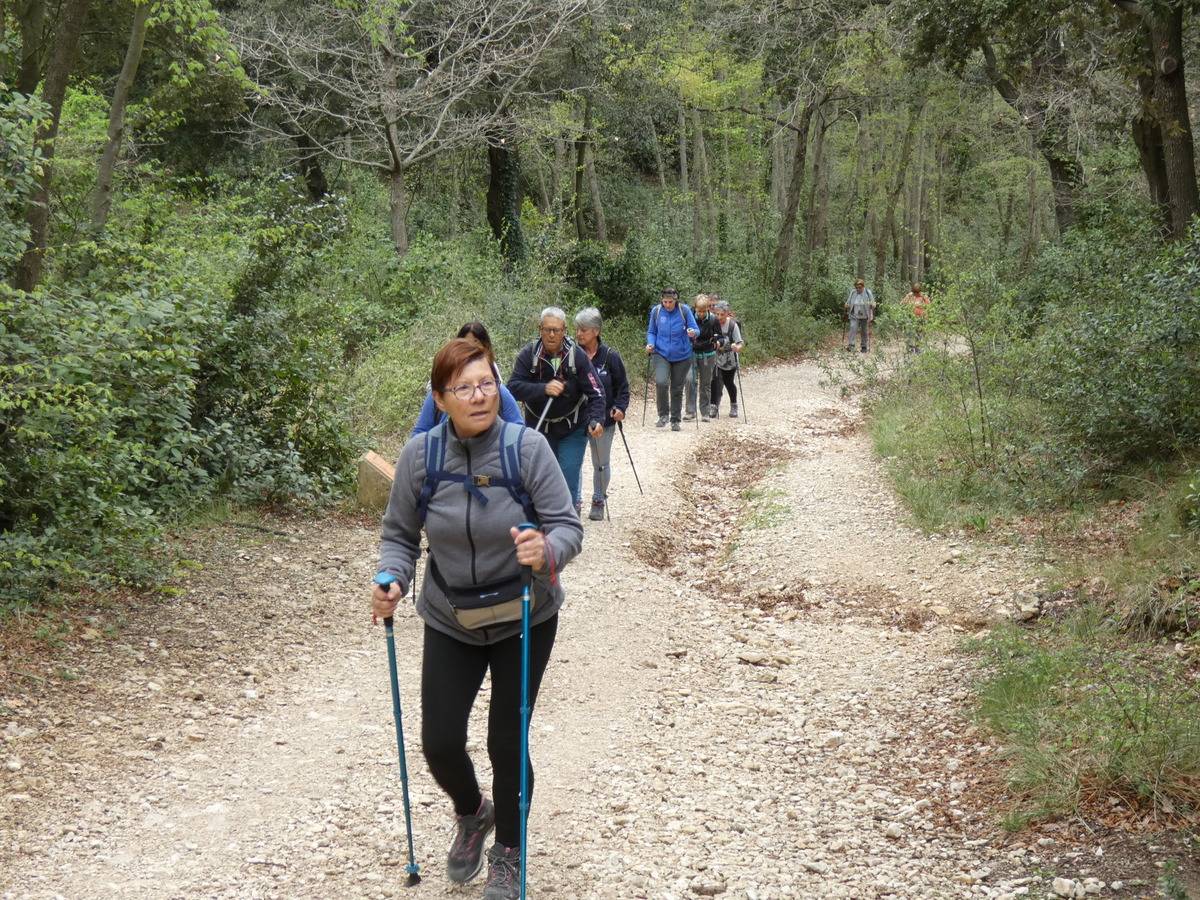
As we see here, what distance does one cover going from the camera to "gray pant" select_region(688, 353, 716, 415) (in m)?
17.5

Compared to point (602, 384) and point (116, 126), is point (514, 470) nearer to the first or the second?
point (602, 384)

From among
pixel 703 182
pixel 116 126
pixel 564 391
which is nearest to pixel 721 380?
pixel 564 391

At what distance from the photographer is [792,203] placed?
2933 centimetres

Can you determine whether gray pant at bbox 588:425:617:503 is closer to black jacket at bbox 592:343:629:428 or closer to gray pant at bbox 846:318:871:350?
black jacket at bbox 592:343:629:428

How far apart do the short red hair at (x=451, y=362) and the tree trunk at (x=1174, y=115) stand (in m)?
9.27

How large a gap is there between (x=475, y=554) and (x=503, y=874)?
1.23m

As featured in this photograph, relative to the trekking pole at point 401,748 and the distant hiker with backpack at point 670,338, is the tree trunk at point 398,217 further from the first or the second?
the trekking pole at point 401,748

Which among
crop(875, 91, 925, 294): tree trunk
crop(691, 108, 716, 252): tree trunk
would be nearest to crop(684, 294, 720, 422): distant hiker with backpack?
crop(691, 108, 716, 252): tree trunk

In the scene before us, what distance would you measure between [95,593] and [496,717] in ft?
14.5

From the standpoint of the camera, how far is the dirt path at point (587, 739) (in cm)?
446

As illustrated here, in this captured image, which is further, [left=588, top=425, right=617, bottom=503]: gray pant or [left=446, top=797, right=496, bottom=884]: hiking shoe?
[left=588, top=425, right=617, bottom=503]: gray pant

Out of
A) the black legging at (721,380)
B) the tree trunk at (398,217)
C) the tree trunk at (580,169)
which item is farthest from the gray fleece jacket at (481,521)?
the tree trunk at (580,169)

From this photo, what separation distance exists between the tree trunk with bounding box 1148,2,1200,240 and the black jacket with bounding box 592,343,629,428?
6000 mm

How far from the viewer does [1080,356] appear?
9.54m
